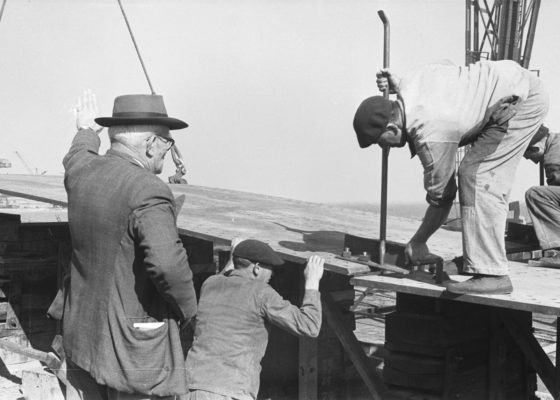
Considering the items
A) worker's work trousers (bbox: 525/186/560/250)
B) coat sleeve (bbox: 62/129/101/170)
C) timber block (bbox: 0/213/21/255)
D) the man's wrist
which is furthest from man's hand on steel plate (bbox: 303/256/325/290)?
timber block (bbox: 0/213/21/255)

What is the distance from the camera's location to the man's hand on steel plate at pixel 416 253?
432 cm

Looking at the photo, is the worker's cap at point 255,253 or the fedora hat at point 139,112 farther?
the worker's cap at point 255,253

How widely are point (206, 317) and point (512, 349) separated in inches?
92.4

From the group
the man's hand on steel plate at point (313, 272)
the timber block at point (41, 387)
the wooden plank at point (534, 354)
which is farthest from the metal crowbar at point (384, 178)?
the timber block at point (41, 387)

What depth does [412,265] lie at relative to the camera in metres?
4.39

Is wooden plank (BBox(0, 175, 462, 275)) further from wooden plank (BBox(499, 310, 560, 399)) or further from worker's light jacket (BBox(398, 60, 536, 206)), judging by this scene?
worker's light jacket (BBox(398, 60, 536, 206))

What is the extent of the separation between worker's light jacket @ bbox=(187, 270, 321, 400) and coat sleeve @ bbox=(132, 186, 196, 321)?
64 cm

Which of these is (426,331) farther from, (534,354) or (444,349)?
(534,354)

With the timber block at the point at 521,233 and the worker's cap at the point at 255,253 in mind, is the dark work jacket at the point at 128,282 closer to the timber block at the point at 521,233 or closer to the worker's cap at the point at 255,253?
the worker's cap at the point at 255,253

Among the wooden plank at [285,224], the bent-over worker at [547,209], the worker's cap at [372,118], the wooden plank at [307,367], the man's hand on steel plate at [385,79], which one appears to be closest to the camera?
the worker's cap at [372,118]

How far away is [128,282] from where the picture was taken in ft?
10.8

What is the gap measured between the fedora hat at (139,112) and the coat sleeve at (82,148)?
27 cm

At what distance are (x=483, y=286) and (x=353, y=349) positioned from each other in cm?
139

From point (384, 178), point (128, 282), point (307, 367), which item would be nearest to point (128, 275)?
point (128, 282)
